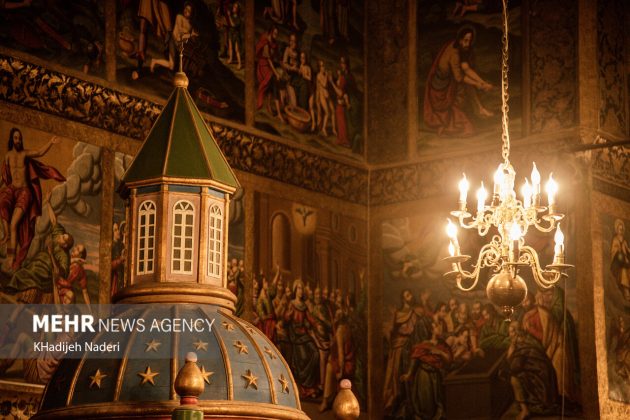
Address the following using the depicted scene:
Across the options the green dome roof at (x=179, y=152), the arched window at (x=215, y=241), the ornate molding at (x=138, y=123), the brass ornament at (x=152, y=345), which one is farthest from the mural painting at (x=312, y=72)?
the brass ornament at (x=152, y=345)

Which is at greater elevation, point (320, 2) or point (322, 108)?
point (320, 2)

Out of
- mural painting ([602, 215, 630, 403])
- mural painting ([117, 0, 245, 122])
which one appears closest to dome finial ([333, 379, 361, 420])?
mural painting ([117, 0, 245, 122])

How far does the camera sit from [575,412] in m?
19.1

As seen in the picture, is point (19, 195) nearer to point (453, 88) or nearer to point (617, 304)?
point (453, 88)

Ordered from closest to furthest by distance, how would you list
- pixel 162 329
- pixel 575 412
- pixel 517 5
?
pixel 162 329 < pixel 575 412 < pixel 517 5

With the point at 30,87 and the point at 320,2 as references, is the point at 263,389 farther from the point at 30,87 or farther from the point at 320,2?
the point at 320,2

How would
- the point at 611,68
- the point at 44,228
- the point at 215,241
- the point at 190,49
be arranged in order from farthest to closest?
the point at 611,68
the point at 190,49
the point at 44,228
the point at 215,241

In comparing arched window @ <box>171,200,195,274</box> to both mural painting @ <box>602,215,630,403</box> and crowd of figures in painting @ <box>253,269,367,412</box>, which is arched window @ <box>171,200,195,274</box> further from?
mural painting @ <box>602,215,630,403</box>

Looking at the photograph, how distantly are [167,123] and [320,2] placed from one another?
8.29 meters

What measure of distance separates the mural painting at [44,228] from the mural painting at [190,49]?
148 cm

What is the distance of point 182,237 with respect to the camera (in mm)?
12938

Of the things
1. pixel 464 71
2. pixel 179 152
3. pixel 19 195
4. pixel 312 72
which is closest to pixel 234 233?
pixel 312 72

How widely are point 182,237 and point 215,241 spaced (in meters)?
0.37

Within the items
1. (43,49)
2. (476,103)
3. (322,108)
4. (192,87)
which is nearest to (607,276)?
(476,103)
